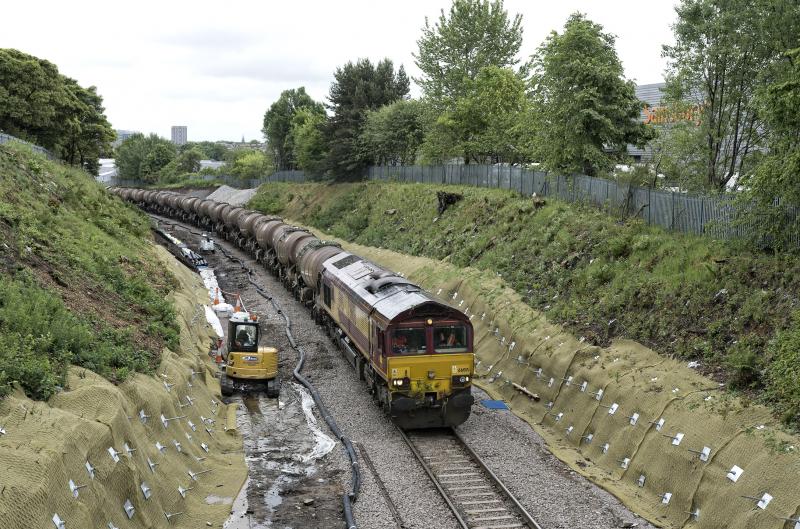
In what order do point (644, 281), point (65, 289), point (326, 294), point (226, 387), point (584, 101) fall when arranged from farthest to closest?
point (584, 101), point (326, 294), point (226, 387), point (644, 281), point (65, 289)

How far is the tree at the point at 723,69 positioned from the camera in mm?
23797

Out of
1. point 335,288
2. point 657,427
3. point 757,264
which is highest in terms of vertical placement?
point 757,264

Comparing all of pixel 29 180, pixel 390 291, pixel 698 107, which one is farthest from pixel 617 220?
pixel 29 180

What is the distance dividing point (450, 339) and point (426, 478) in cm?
431

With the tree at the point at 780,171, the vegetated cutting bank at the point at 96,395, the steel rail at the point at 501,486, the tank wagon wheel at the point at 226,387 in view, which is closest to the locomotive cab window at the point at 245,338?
the tank wagon wheel at the point at 226,387

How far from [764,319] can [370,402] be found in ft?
36.3

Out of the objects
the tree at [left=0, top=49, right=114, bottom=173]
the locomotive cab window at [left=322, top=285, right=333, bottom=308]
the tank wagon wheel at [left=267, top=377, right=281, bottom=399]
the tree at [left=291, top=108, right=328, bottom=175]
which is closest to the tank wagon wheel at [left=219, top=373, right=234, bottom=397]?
the tank wagon wheel at [left=267, top=377, right=281, bottom=399]

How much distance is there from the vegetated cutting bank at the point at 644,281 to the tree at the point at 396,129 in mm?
20205

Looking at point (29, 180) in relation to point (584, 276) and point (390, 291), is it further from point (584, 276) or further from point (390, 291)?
point (584, 276)

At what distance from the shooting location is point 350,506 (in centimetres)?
1488

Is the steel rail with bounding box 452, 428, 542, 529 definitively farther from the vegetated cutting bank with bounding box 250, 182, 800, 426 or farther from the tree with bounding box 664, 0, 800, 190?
the tree with bounding box 664, 0, 800, 190

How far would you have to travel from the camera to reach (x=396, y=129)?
60500mm

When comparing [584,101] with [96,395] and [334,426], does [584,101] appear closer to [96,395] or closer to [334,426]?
[334,426]

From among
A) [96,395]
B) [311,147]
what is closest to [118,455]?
[96,395]
